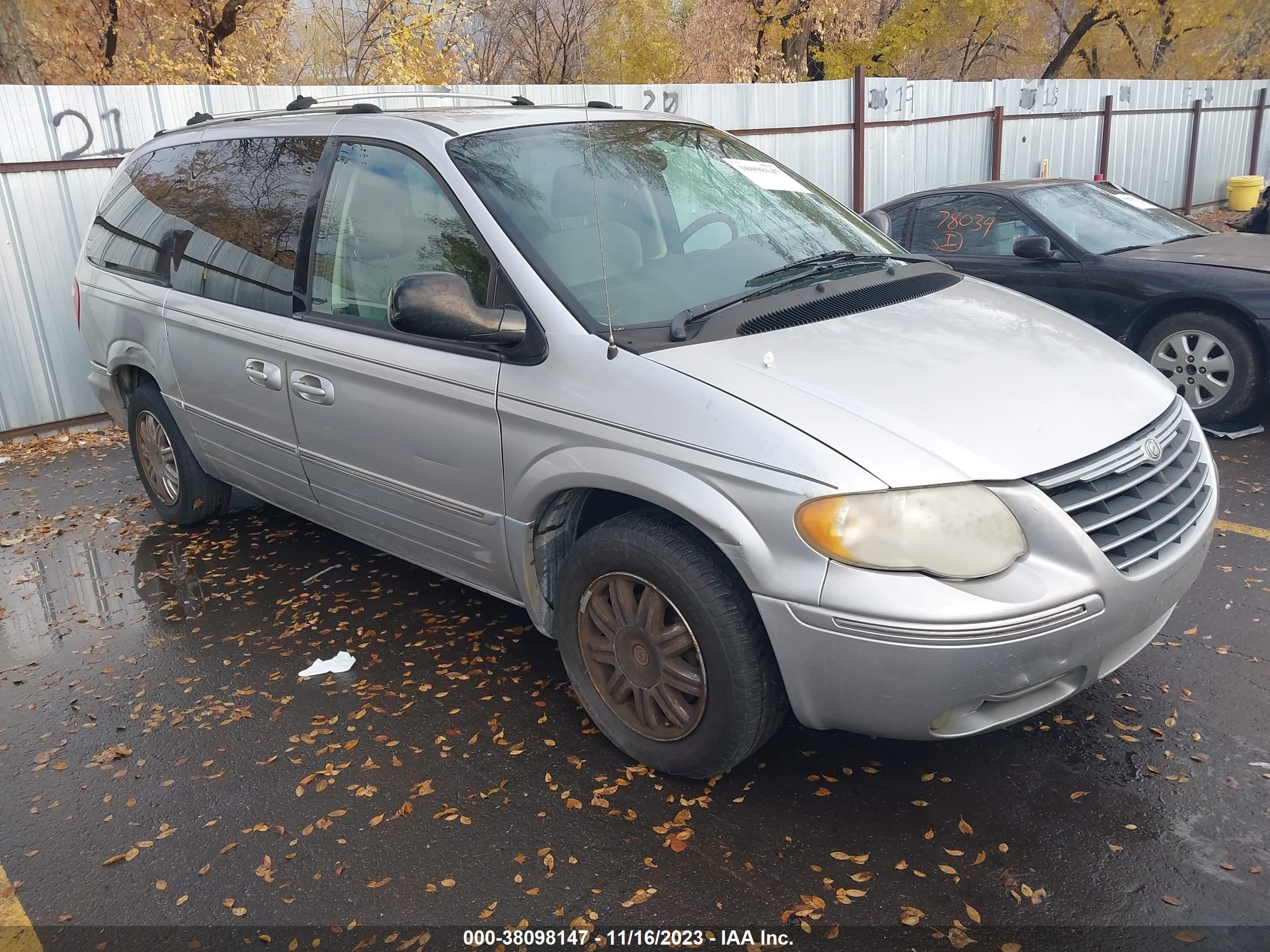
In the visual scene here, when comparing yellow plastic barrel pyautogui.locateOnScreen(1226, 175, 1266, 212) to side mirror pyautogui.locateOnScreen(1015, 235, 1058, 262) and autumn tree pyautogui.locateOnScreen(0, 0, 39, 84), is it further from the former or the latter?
autumn tree pyautogui.locateOnScreen(0, 0, 39, 84)

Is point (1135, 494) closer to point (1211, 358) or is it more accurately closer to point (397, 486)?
point (397, 486)

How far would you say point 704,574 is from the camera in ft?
9.07

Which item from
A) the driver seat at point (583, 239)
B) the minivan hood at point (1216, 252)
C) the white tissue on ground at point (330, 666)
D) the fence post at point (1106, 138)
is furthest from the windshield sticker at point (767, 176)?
the fence post at point (1106, 138)

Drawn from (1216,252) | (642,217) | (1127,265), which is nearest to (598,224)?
(642,217)

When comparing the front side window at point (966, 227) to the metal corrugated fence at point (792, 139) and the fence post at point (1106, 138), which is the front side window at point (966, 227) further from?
the fence post at point (1106, 138)

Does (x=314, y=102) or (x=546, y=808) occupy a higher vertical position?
(x=314, y=102)

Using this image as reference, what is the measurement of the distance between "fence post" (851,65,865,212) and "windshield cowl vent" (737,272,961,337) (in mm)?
8960

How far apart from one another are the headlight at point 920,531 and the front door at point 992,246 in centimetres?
475

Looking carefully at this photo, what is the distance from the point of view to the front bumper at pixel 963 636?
2.46 m

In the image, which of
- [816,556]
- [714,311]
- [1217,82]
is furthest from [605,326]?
[1217,82]

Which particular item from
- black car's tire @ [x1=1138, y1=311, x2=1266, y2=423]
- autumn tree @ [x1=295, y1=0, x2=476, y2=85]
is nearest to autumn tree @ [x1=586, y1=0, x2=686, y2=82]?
autumn tree @ [x1=295, y1=0, x2=476, y2=85]

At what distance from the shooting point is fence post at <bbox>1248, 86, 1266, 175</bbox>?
67.6ft

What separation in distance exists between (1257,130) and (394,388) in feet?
76.1

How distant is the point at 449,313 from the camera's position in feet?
10.1
